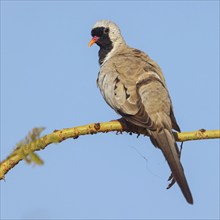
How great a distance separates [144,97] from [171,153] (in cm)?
94

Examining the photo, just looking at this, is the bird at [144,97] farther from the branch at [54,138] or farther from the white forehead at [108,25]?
the white forehead at [108,25]

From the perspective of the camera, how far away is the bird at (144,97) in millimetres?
5141

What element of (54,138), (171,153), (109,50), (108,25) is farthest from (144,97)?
(54,138)

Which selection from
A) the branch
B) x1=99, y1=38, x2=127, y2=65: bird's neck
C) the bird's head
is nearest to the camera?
the branch

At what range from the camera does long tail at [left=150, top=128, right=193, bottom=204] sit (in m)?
4.28

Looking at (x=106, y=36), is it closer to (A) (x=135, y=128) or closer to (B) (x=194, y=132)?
(A) (x=135, y=128)

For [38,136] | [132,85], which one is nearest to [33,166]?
[38,136]

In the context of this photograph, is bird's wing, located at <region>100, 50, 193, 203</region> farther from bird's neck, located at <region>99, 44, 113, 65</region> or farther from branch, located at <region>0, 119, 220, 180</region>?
bird's neck, located at <region>99, 44, 113, 65</region>

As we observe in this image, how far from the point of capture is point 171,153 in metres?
4.98

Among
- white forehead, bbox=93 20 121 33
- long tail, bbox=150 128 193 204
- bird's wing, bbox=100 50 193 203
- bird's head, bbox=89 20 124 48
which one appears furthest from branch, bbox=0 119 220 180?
white forehead, bbox=93 20 121 33

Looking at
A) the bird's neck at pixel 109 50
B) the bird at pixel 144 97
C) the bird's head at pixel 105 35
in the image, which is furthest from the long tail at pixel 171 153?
the bird's head at pixel 105 35

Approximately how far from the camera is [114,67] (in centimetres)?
648

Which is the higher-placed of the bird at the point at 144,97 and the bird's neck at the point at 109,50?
the bird's neck at the point at 109,50

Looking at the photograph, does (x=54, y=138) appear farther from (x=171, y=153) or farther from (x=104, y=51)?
(x=104, y=51)
